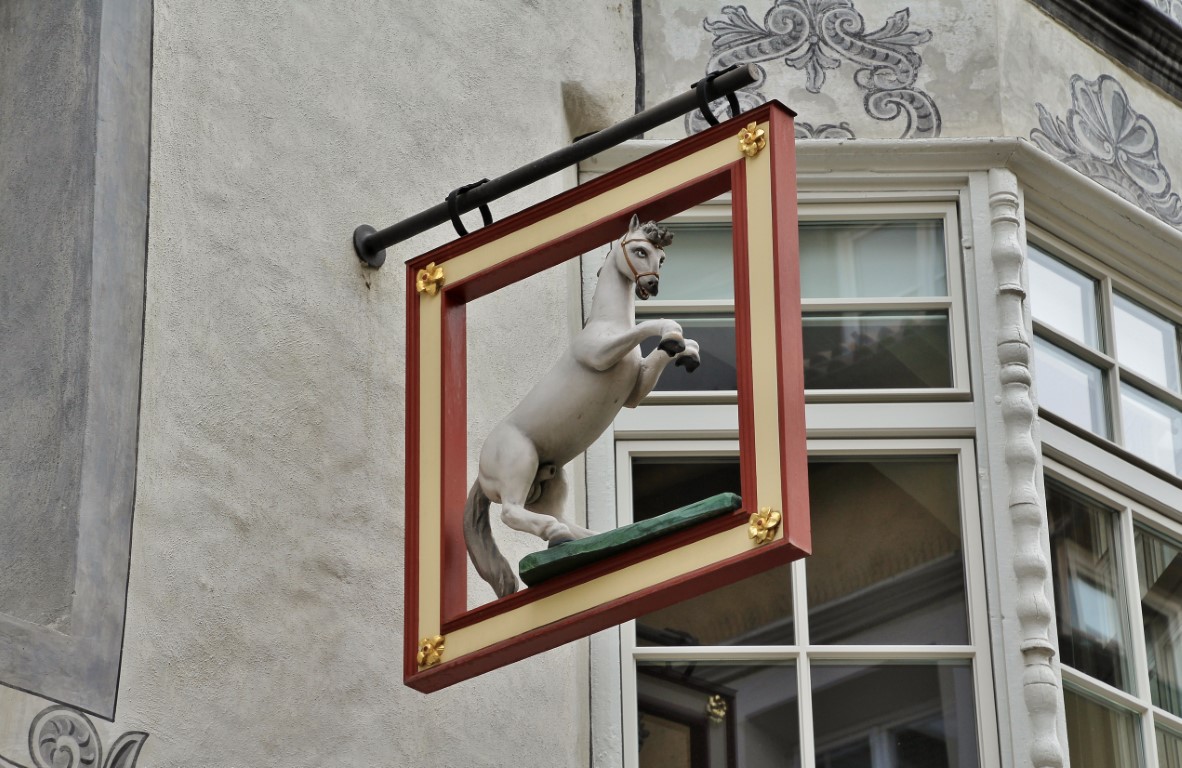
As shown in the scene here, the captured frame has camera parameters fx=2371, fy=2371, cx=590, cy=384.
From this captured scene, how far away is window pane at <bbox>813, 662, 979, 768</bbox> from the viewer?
275 inches

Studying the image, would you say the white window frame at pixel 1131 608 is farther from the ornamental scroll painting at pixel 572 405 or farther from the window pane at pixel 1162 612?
the ornamental scroll painting at pixel 572 405

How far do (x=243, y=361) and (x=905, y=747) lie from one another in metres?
2.28

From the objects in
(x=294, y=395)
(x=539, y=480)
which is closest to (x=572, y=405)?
(x=539, y=480)

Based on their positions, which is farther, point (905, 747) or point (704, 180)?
point (905, 747)

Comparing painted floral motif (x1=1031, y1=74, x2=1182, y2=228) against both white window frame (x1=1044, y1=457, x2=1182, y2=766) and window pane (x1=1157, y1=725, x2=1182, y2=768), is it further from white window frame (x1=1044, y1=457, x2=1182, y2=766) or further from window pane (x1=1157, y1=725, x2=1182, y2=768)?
window pane (x1=1157, y1=725, x2=1182, y2=768)

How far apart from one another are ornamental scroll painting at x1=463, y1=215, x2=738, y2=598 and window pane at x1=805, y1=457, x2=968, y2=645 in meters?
1.52

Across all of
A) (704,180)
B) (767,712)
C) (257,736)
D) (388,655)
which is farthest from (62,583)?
(767,712)

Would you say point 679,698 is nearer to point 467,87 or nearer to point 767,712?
point 767,712

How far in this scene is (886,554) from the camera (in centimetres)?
738

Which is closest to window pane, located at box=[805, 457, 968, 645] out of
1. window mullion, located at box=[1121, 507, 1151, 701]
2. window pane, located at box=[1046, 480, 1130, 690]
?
window pane, located at box=[1046, 480, 1130, 690]

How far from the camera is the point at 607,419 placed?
233 inches

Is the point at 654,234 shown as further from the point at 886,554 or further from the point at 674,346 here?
the point at 886,554

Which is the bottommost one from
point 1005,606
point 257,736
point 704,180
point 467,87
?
point 257,736

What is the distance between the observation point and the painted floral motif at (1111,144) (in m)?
8.20
